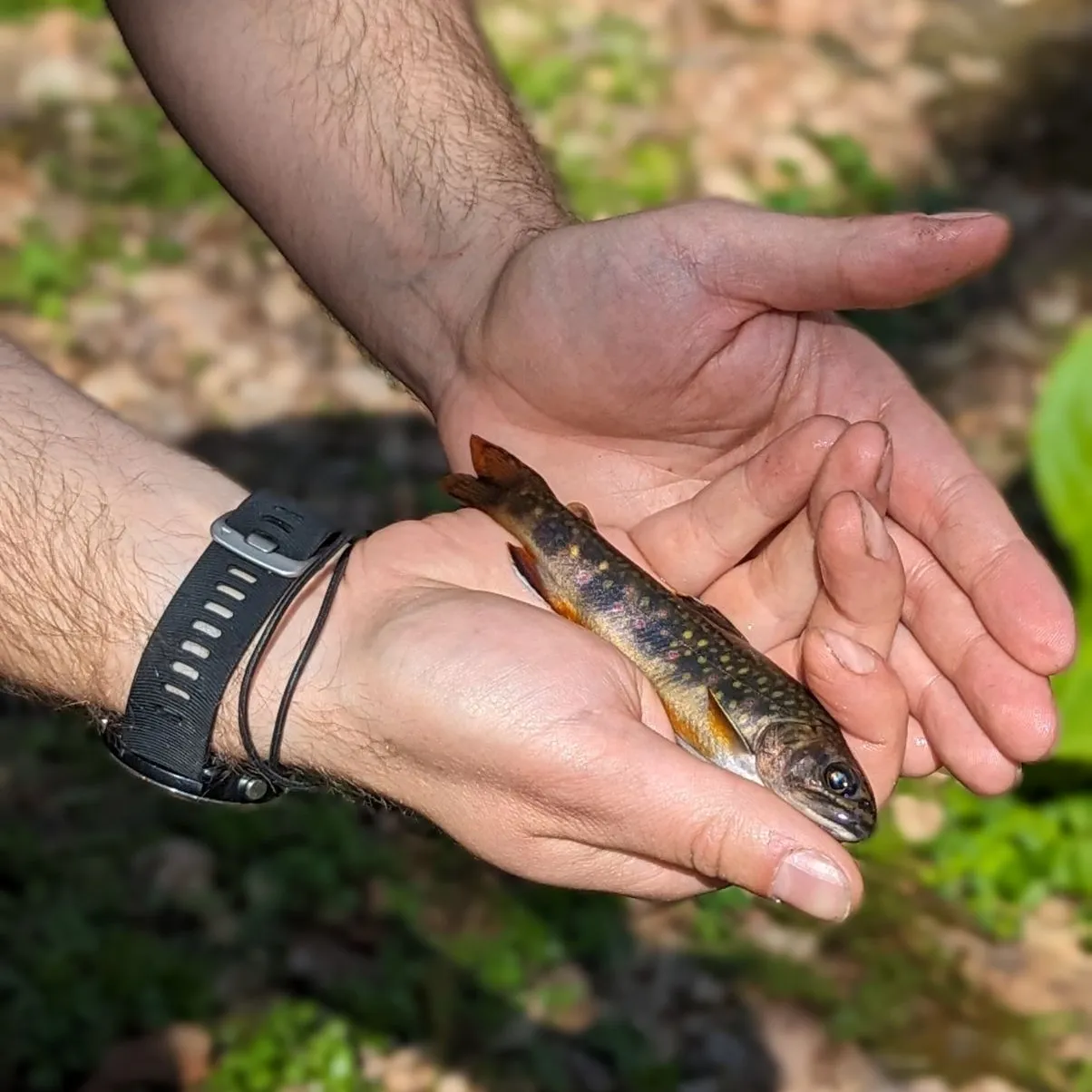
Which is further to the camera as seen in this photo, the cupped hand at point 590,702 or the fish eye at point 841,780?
the fish eye at point 841,780

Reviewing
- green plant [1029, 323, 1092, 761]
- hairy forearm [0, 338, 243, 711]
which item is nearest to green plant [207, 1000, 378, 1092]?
hairy forearm [0, 338, 243, 711]

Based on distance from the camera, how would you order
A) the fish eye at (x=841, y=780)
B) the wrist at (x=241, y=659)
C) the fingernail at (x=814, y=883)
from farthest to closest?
1. the fish eye at (x=841, y=780)
2. the wrist at (x=241, y=659)
3. the fingernail at (x=814, y=883)

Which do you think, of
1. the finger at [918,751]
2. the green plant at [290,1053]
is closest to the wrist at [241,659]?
the finger at [918,751]

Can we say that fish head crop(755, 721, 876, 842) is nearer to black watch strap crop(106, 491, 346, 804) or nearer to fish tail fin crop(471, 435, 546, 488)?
fish tail fin crop(471, 435, 546, 488)

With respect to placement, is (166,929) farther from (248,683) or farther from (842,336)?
(842,336)

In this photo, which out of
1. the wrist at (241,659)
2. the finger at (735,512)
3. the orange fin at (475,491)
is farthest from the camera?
the orange fin at (475,491)

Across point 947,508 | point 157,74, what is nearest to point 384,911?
point 947,508

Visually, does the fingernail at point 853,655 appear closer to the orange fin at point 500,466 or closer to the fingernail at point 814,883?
the fingernail at point 814,883
